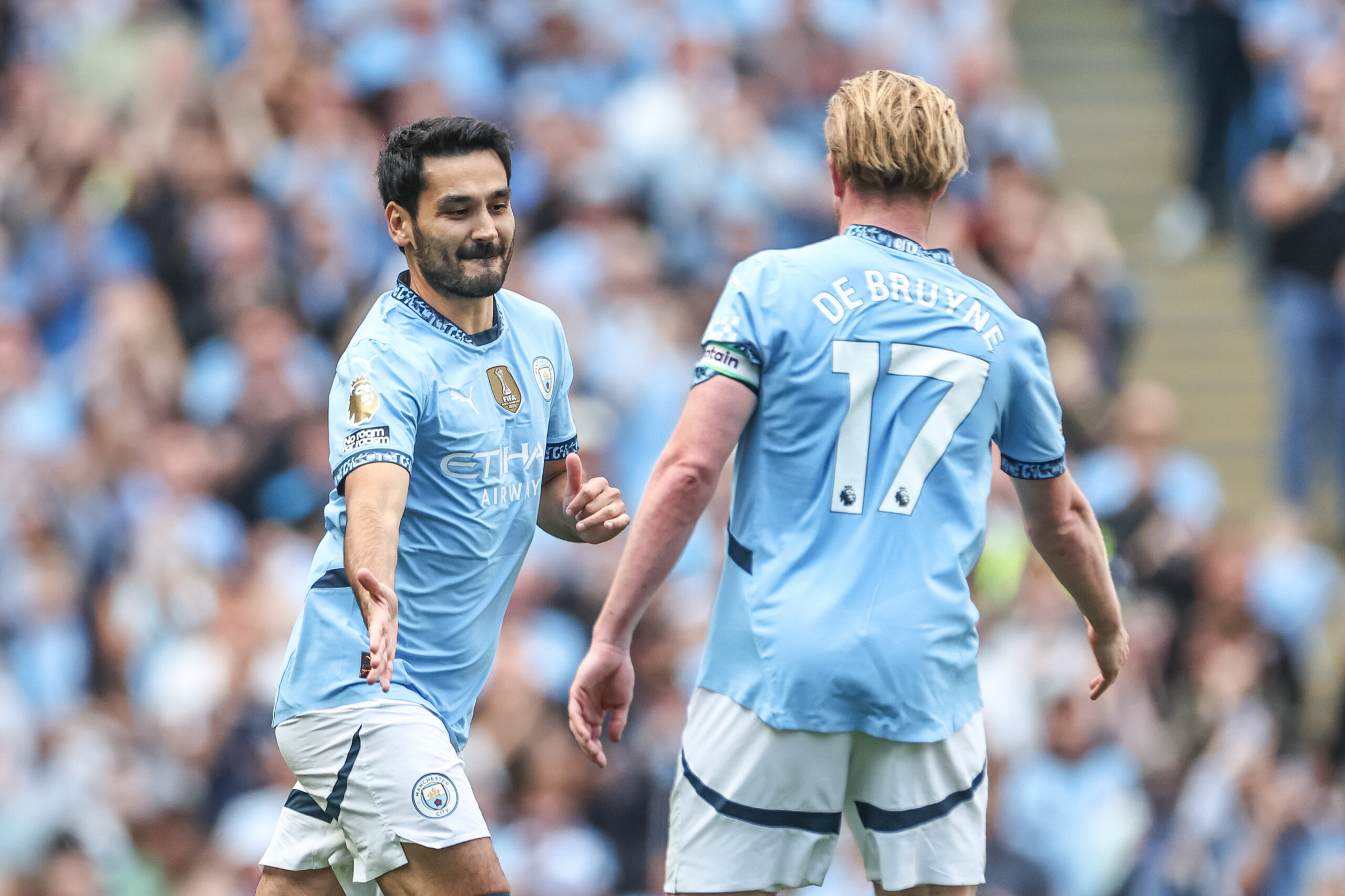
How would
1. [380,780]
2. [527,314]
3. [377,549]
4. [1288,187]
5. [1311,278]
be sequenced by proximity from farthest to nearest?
1. [1288,187]
2. [1311,278]
3. [527,314]
4. [380,780]
5. [377,549]

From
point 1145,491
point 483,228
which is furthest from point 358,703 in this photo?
point 1145,491

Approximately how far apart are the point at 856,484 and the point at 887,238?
0.65 metres

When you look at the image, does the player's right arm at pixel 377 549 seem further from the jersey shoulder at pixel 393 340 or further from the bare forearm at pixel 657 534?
the bare forearm at pixel 657 534

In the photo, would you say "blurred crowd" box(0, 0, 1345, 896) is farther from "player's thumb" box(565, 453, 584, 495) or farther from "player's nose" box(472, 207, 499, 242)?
"player's nose" box(472, 207, 499, 242)

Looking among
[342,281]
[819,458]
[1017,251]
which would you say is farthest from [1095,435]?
[819,458]

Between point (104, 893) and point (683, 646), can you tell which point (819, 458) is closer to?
point (683, 646)

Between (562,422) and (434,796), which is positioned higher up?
(562,422)

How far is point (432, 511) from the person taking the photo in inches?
168

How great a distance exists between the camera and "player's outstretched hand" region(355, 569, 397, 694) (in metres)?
Answer: 3.74

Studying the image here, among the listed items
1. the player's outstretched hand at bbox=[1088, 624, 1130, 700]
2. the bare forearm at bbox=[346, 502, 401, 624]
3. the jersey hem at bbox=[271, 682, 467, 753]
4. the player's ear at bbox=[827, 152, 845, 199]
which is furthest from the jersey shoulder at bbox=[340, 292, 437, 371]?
the player's outstretched hand at bbox=[1088, 624, 1130, 700]

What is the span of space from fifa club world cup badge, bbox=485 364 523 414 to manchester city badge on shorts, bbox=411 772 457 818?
938mm

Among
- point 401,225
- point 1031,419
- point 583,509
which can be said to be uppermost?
point 401,225

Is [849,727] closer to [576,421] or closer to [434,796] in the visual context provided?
[434,796]

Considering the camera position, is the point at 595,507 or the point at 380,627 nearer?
the point at 380,627
